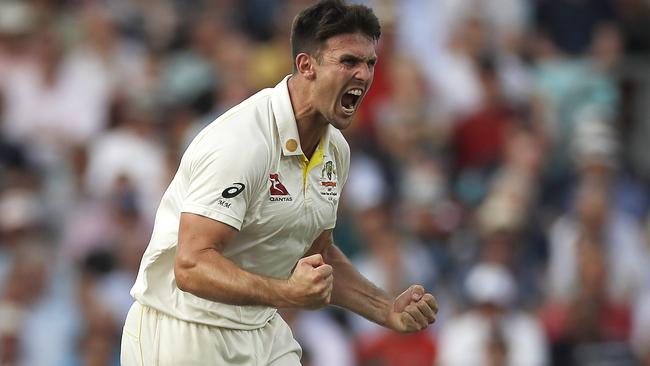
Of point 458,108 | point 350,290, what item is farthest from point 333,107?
point 458,108

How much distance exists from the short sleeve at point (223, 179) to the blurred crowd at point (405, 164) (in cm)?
395

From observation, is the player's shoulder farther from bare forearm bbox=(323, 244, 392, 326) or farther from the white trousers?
bare forearm bbox=(323, 244, 392, 326)

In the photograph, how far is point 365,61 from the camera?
5.56 metres

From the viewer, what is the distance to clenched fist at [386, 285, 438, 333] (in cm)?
568

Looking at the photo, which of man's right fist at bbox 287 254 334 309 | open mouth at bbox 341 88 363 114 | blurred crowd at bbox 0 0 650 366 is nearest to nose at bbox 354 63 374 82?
open mouth at bbox 341 88 363 114

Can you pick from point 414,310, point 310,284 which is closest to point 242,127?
point 310,284

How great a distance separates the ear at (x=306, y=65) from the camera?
18.4ft

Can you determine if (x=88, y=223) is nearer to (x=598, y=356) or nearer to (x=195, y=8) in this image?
(x=195, y=8)

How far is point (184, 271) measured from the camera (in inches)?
204

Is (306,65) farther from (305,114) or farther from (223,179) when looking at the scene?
(223,179)

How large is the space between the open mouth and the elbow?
0.92 meters

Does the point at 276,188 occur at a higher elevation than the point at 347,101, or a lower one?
lower

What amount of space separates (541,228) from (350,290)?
187 inches

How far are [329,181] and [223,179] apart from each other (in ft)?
2.38
